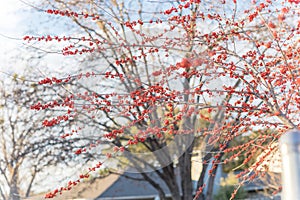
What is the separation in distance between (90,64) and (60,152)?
1167 mm

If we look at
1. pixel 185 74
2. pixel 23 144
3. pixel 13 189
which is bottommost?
pixel 13 189

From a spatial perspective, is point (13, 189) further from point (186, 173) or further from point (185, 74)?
point (185, 74)

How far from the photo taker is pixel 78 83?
4.57 m

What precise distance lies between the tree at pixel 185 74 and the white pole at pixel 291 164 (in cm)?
85

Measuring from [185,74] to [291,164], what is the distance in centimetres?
115

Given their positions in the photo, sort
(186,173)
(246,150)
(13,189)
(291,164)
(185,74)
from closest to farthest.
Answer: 1. (291,164)
2. (185,74)
3. (246,150)
4. (186,173)
5. (13,189)

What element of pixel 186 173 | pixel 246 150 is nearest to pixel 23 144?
pixel 186 173

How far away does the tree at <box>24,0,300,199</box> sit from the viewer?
1.75 meters

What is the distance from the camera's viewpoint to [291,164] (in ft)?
1.93

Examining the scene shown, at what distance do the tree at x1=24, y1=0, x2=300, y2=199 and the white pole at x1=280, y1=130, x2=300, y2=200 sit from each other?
2.80 ft

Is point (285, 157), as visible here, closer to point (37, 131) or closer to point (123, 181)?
point (37, 131)

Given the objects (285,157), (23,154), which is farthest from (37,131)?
(285,157)

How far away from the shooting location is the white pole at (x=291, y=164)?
58 cm

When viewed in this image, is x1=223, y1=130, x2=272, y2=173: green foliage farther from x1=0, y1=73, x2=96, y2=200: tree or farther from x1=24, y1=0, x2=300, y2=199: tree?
x1=0, y1=73, x2=96, y2=200: tree
